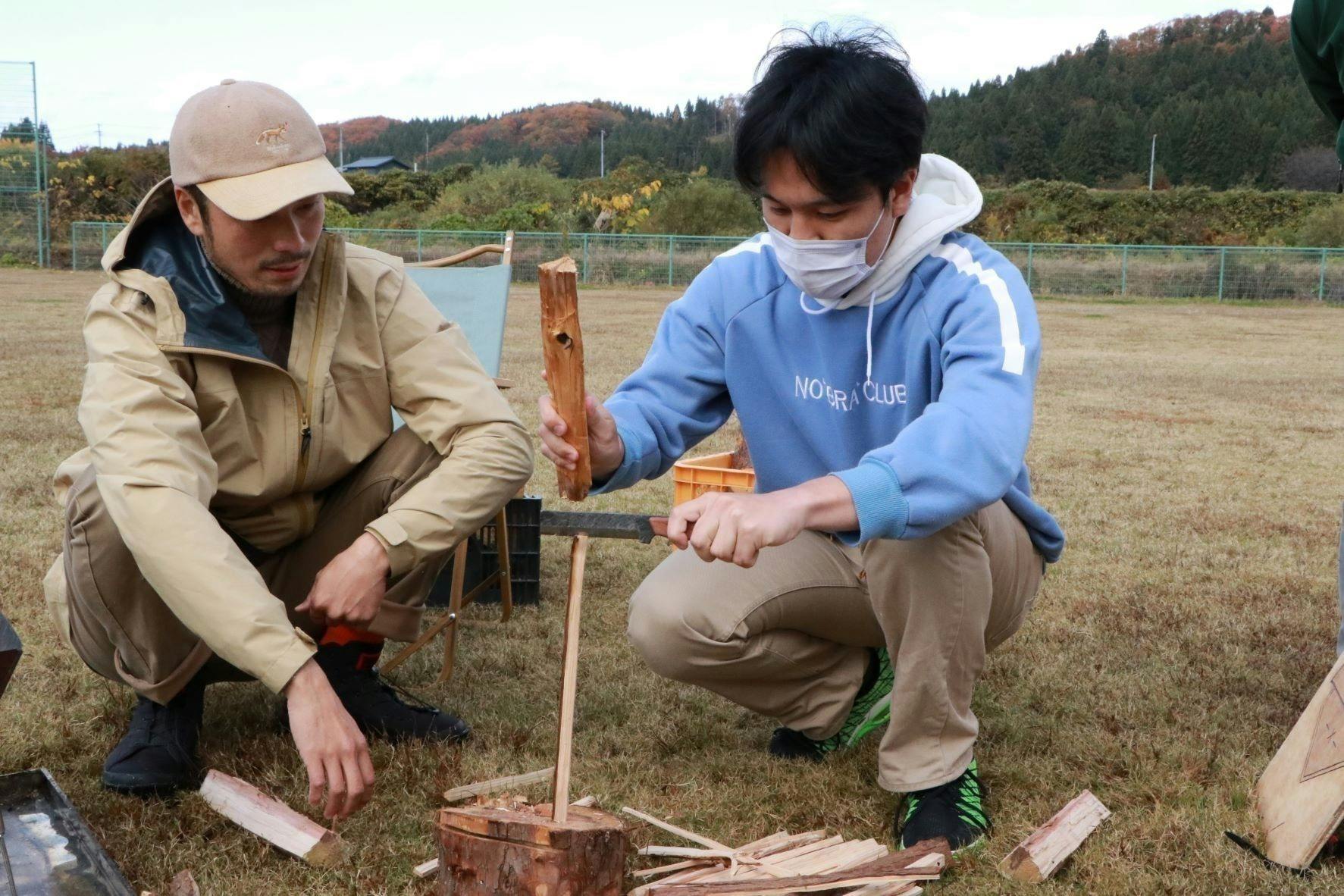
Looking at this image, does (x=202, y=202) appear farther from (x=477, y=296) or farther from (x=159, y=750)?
(x=477, y=296)

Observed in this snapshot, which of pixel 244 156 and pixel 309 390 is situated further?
pixel 309 390

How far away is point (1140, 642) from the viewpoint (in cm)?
373

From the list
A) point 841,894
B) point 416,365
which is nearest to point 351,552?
point 416,365

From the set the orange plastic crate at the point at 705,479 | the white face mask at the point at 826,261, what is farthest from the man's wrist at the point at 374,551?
the orange plastic crate at the point at 705,479

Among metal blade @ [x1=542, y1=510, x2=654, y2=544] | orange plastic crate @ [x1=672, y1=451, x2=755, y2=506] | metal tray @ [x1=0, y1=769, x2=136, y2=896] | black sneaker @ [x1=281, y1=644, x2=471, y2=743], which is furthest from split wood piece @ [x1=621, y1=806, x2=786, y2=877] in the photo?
orange plastic crate @ [x1=672, y1=451, x2=755, y2=506]

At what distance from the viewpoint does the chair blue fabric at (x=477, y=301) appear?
14.8 feet

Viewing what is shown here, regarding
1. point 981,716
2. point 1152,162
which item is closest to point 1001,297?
point 981,716

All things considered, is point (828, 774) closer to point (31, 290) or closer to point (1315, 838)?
point (1315, 838)

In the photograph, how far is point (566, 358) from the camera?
6.66 ft

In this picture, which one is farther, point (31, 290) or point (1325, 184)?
point (1325, 184)

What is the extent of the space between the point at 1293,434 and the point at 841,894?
7.05 m

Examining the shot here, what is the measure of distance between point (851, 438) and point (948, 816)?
30.7 inches

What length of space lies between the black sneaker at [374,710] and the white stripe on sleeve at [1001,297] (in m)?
1.57

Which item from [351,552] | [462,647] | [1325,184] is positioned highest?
[1325,184]
